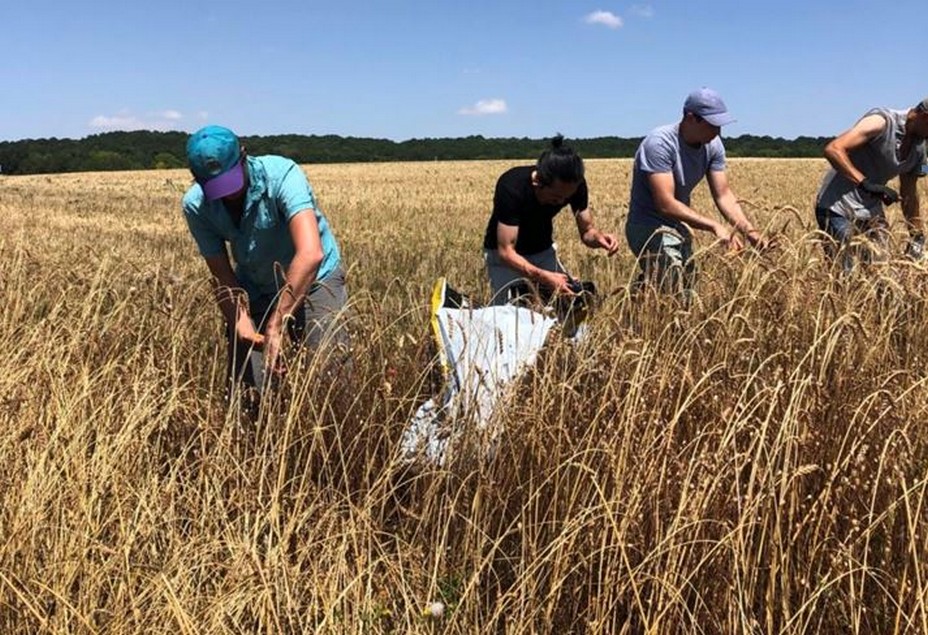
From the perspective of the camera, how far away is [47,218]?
1202cm

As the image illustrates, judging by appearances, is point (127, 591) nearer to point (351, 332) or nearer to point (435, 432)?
point (435, 432)

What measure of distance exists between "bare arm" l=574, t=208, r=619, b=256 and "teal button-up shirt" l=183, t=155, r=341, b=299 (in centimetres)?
127

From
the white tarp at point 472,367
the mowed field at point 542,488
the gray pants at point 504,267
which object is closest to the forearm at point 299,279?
the mowed field at point 542,488

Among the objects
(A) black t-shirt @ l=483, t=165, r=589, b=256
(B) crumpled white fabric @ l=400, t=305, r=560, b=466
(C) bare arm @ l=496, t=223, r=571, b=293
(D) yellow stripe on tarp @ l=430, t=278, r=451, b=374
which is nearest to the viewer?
(B) crumpled white fabric @ l=400, t=305, r=560, b=466

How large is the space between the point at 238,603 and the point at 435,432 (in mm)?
748

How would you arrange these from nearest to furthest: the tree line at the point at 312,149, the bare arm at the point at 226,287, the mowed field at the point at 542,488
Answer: the mowed field at the point at 542,488, the bare arm at the point at 226,287, the tree line at the point at 312,149

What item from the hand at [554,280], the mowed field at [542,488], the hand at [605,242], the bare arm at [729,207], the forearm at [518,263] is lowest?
the mowed field at [542,488]

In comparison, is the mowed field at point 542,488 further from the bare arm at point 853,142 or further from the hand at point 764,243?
the bare arm at point 853,142

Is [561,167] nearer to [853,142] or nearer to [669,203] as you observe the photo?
[669,203]

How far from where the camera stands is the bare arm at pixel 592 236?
3.70 meters

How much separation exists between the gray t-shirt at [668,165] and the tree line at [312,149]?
44.0 metres

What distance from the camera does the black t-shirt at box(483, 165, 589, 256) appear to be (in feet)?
11.5

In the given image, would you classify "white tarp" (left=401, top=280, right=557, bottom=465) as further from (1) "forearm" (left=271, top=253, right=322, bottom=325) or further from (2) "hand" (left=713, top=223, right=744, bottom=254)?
(2) "hand" (left=713, top=223, right=744, bottom=254)

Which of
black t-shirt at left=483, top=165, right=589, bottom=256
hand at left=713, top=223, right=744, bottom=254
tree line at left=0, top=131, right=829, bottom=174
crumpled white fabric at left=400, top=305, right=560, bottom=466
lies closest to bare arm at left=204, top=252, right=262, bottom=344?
crumpled white fabric at left=400, top=305, right=560, bottom=466
